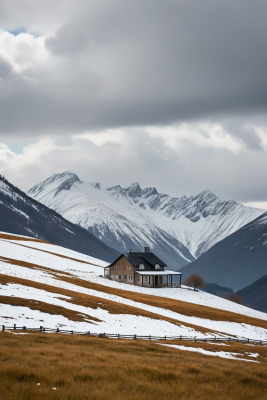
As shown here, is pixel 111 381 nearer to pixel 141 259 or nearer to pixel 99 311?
pixel 99 311

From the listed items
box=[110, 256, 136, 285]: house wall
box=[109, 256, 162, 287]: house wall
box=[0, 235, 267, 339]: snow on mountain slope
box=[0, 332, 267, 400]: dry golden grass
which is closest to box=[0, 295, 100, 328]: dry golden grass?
box=[0, 235, 267, 339]: snow on mountain slope

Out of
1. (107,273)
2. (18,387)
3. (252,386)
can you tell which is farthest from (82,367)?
(107,273)

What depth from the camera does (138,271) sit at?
120125 millimetres

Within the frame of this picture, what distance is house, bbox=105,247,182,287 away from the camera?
386 feet

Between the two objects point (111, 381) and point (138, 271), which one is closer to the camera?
point (111, 381)

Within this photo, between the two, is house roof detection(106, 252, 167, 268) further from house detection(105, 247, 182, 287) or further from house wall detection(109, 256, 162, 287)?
house wall detection(109, 256, 162, 287)

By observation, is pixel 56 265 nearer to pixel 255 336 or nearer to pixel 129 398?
pixel 255 336

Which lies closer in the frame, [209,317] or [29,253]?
[209,317]

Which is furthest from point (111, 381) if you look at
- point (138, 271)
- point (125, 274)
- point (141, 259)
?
point (141, 259)

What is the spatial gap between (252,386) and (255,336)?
5631cm

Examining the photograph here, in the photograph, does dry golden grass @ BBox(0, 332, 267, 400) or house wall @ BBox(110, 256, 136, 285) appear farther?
house wall @ BBox(110, 256, 136, 285)

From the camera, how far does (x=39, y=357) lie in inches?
762

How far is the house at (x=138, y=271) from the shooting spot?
118 metres

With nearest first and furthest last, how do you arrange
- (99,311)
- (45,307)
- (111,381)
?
(111,381) → (45,307) → (99,311)
